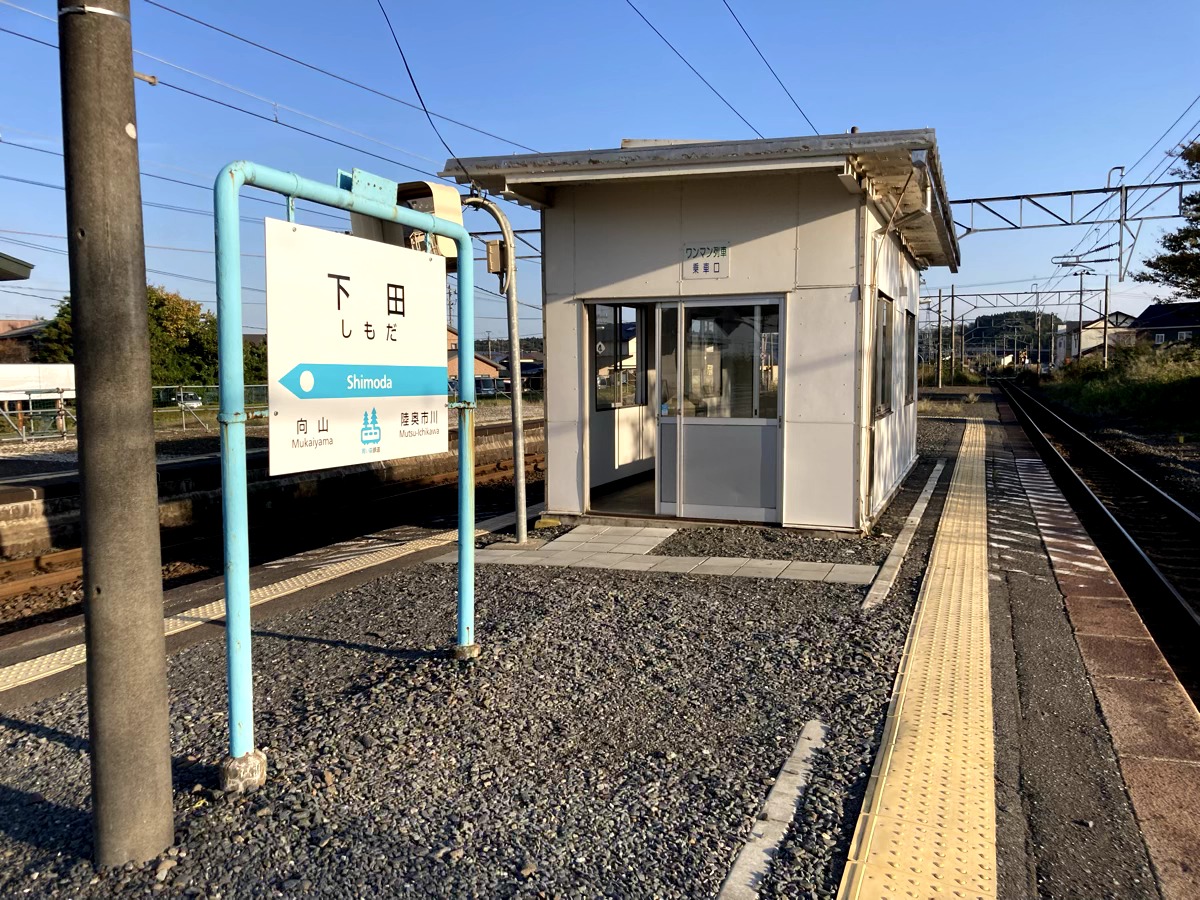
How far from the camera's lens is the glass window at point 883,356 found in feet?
36.1

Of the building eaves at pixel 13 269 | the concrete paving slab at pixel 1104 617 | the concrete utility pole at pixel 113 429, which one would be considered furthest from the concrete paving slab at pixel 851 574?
the building eaves at pixel 13 269

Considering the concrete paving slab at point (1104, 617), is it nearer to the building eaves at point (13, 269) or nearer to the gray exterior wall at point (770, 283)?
the gray exterior wall at point (770, 283)

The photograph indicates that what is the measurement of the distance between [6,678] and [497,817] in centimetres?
366

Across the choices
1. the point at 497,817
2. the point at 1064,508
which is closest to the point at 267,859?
the point at 497,817

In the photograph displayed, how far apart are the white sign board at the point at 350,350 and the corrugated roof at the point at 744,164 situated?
4555mm

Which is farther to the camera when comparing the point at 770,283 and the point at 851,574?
the point at 770,283

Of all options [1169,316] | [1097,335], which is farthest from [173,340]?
[1097,335]

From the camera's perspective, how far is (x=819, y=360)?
30.7 ft

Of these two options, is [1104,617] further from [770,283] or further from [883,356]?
[883,356]

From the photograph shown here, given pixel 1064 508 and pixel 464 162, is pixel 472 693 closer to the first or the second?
pixel 464 162

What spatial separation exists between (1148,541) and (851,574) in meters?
5.50

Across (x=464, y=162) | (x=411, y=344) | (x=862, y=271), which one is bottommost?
(x=411, y=344)

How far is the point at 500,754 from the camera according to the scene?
4.16 m

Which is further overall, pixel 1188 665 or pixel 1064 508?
pixel 1064 508
